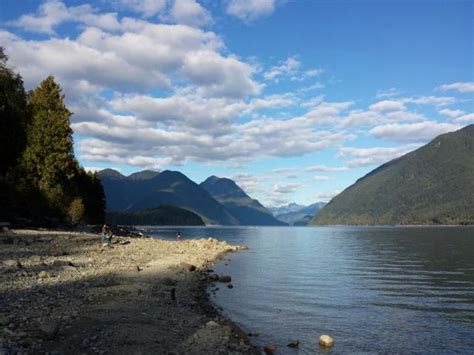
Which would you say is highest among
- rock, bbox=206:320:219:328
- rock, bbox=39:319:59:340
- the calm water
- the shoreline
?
rock, bbox=39:319:59:340

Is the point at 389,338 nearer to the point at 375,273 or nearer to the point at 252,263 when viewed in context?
the point at 375,273

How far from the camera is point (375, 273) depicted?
45531 millimetres

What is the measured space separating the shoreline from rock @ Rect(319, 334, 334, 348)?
141 inches

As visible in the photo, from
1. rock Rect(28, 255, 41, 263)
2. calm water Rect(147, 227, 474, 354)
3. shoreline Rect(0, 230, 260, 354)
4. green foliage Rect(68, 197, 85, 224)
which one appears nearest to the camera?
shoreline Rect(0, 230, 260, 354)

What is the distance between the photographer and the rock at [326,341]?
60.4 feet

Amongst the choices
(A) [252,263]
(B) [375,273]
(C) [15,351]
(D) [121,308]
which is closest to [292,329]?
(D) [121,308]

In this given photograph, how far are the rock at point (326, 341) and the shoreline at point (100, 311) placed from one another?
357 cm

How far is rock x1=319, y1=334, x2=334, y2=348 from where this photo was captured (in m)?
18.4

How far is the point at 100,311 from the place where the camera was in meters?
17.3

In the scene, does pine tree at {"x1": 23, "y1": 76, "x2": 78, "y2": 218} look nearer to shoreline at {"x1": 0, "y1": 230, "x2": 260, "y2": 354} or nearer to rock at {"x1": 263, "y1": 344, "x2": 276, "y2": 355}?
shoreline at {"x1": 0, "y1": 230, "x2": 260, "y2": 354}

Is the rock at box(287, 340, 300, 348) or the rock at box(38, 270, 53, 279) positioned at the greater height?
the rock at box(38, 270, 53, 279)

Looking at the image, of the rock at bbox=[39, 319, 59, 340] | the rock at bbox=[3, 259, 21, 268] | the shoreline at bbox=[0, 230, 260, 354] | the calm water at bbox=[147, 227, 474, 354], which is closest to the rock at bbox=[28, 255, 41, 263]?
the shoreline at bbox=[0, 230, 260, 354]

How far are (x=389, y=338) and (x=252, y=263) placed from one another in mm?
36142

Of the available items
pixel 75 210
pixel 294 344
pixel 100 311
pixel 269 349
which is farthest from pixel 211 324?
pixel 75 210
